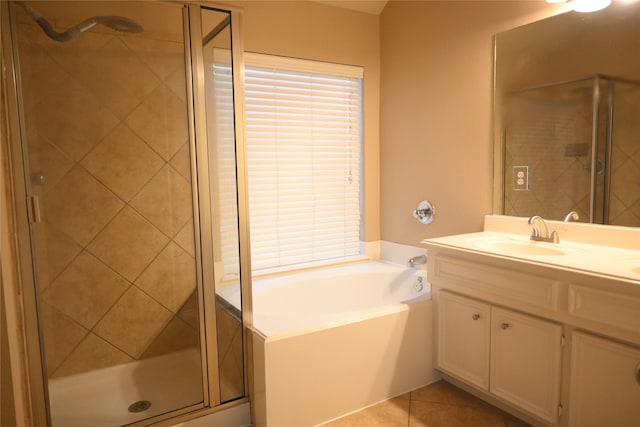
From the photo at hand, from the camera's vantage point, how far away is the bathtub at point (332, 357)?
1.85m

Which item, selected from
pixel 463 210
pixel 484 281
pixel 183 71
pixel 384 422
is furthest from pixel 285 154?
pixel 384 422

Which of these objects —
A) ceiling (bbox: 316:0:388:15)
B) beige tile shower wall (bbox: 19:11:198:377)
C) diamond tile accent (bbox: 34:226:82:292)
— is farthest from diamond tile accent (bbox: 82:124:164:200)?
ceiling (bbox: 316:0:388:15)

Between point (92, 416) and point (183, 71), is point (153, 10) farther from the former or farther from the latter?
point (92, 416)

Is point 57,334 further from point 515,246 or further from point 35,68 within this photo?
point 515,246

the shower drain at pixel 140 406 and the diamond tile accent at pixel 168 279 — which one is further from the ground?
the diamond tile accent at pixel 168 279

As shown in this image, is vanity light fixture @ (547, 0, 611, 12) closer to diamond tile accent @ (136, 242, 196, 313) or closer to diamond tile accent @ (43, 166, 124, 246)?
diamond tile accent @ (136, 242, 196, 313)

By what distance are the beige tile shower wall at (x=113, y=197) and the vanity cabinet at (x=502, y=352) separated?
1296 mm

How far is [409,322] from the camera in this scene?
2199mm

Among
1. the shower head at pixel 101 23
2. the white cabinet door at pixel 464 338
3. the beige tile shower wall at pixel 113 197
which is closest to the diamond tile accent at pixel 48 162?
the beige tile shower wall at pixel 113 197

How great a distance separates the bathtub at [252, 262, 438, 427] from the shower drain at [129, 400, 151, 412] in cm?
53

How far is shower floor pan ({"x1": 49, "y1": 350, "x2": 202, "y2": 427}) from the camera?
1.86 metres

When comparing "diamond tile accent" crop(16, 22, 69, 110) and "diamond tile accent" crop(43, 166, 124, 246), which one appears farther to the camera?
"diamond tile accent" crop(43, 166, 124, 246)

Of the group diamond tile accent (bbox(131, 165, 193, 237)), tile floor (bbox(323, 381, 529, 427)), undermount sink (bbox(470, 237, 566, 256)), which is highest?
diamond tile accent (bbox(131, 165, 193, 237))

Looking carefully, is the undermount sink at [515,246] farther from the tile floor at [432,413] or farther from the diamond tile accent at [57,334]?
the diamond tile accent at [57,334]
